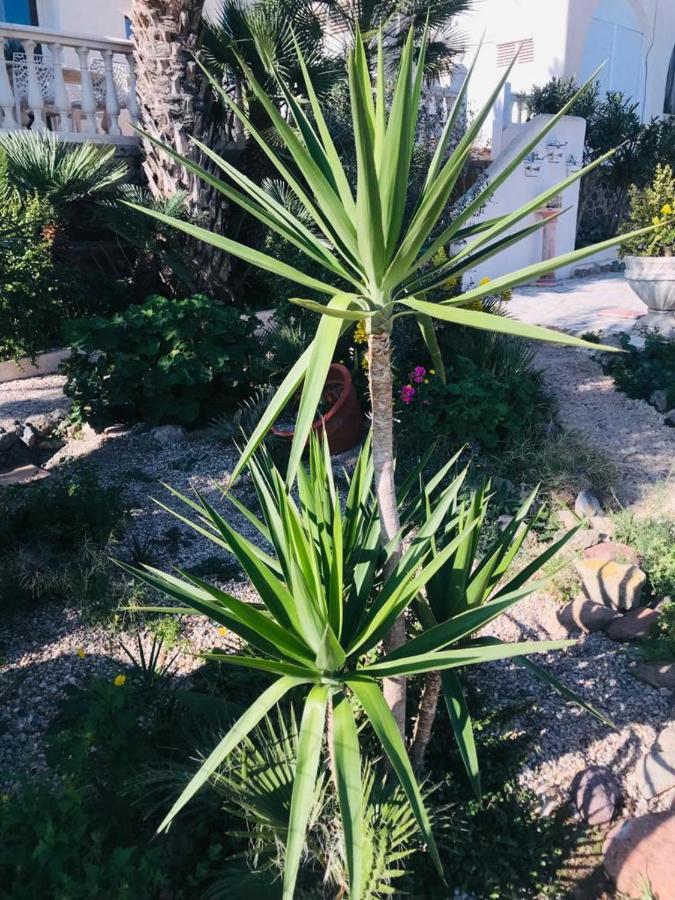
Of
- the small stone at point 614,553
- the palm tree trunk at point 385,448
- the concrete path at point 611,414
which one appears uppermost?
the palm tree trunk at point 385,448

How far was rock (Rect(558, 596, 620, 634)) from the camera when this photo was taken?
371 centimetres

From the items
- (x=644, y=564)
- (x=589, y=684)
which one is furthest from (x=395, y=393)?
(x=589, y=684)

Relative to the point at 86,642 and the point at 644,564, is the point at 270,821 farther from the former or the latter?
the point at 644,564

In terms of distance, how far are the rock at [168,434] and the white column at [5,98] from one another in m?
3.32

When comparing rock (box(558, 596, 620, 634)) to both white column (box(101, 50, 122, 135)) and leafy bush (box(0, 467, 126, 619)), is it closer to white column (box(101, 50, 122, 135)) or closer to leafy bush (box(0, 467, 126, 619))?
leafy bush (box(0, 467, 126, 619))

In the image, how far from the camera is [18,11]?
10.0 metres

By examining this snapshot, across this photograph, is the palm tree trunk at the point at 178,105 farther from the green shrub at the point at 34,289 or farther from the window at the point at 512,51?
the window at the point at 512,51

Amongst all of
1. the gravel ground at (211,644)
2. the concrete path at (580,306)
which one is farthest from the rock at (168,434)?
the concrete path at (580,306)

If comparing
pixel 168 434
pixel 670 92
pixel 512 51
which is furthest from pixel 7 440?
pixel 670 92

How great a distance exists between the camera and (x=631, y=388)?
6.49 m

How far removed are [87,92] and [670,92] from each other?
14.4 meters

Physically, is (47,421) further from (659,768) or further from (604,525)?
(659,768)

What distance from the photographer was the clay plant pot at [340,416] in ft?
17.4

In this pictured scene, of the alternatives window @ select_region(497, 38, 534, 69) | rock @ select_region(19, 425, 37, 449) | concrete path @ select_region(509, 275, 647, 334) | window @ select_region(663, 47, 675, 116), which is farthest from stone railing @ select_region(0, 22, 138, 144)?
A: window @ select_region(663, 47, 675, 116)
